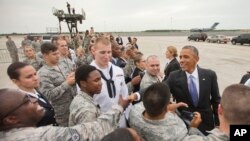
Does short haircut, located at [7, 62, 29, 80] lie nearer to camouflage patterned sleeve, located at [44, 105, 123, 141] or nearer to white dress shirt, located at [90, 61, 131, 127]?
white dress shirt, located at [90, 61, 131, 127]

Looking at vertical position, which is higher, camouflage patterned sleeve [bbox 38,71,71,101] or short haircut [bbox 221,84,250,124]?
short haircut [bbox 221,84,250,124]

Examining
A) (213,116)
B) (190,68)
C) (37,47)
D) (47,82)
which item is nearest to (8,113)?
(47,82)

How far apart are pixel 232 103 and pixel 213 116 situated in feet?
7.04

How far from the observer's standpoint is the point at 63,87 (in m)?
3.49

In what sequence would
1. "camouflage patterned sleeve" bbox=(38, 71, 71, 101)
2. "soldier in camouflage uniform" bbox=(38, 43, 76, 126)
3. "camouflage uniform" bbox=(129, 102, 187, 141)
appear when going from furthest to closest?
"soldier in camouflage uniform" bbox=(38, 43, 76, 126) → "camouflage patterned sleeve" bbox=(38, 71, 71, 101) → "camouflage uniform" bbox=(129, 102, 187, 141)

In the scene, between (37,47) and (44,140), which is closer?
(44,140)

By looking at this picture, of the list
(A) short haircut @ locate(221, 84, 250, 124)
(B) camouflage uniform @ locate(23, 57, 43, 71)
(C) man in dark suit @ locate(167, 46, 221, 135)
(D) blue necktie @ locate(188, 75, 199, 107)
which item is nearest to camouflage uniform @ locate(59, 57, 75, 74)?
(C) man in dark suit @ locate(167, 46, 221, 135)

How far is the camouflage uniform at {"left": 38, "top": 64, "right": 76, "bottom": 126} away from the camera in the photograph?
371 cm

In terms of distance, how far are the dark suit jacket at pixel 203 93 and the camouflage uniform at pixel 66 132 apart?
1.83 meters

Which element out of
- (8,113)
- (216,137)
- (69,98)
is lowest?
(69,98)

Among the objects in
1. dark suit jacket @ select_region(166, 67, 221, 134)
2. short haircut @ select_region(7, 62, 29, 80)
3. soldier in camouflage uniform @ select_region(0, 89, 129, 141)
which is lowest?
dark suit jacket @ select_region(166, 67, 221, 134)

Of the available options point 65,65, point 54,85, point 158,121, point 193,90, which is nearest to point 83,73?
point 158,121

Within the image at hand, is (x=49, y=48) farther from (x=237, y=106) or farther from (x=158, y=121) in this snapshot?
(x=237, y=106)

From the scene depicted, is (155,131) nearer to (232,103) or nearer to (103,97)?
(232,103)
